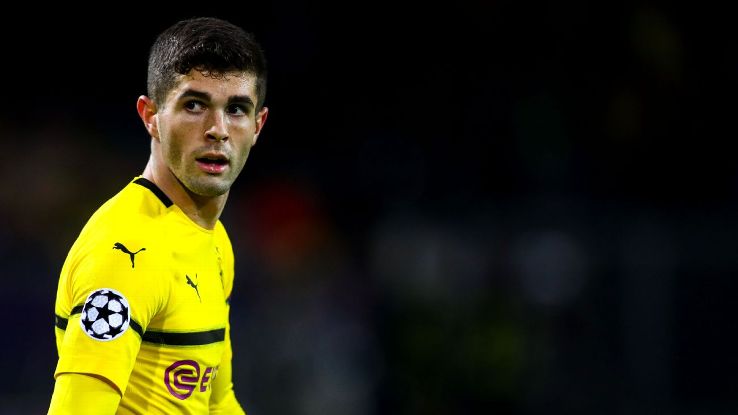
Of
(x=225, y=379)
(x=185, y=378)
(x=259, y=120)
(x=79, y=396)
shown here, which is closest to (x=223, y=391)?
(x=225, y=379)

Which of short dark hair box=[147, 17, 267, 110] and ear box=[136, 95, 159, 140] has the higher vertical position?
short dark hair box=[147, 17, 267, 110]

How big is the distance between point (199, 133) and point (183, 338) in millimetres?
596

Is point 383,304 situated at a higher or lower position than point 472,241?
lower

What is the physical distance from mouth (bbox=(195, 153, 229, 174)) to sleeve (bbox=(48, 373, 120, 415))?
75 centimetres

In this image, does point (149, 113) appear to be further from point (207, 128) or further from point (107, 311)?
point (107, 311)

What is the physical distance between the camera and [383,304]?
24.0 feet

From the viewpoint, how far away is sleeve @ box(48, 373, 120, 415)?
240 centimetres

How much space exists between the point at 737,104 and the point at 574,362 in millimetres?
2994

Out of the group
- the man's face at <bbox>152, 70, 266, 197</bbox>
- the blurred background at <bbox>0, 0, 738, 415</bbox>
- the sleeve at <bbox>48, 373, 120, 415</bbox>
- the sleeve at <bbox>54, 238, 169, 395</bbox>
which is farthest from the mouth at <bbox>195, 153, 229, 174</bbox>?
the blurred background at <bbox>0, 0, 738, 415</bbox>

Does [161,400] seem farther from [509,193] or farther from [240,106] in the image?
[509,193]

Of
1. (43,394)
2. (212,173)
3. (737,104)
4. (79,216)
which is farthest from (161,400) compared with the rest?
(737,104)

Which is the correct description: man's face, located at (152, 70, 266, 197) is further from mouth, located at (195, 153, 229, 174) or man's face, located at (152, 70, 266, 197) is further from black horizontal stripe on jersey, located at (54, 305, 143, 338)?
black horizontal stripe on jersey, located at (54, 305, 143, 338)

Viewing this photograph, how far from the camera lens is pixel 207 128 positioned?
A: 9.37ft

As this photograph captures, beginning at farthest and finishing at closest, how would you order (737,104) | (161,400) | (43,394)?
(737,104)
(43,394)
(161,400)
